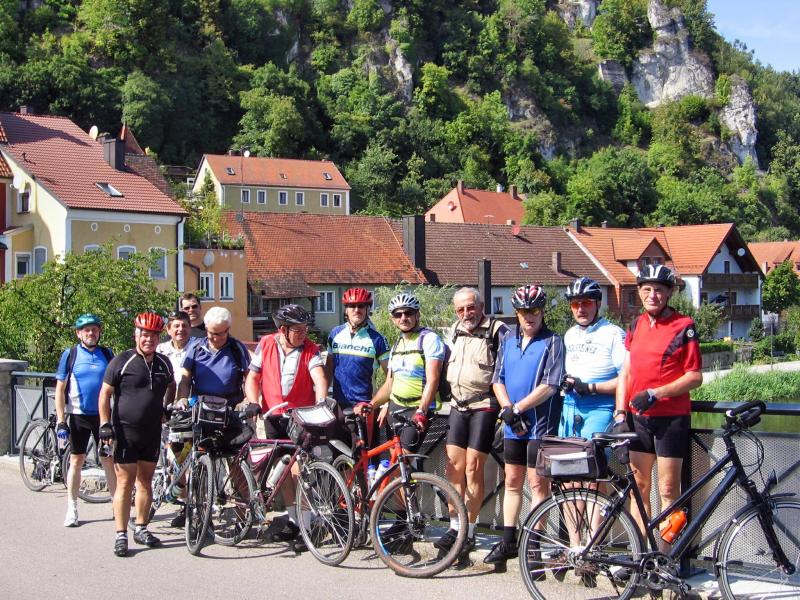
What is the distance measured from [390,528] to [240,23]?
107 metres

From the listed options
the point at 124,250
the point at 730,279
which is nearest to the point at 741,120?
the point at 730,279

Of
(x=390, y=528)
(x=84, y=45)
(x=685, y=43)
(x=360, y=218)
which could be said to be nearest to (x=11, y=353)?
(x=390, y=528)

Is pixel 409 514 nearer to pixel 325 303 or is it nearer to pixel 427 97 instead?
pixel 325 303

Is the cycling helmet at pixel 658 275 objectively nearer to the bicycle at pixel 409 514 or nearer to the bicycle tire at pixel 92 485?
the bicycle at pixel 409 514

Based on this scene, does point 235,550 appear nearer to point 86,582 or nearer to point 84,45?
point 86,582

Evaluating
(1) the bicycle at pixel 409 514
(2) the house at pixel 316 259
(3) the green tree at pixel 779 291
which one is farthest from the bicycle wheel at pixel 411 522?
(3) the green tree at pixel 779 291

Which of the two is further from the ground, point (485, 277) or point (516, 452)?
point (485, 277)

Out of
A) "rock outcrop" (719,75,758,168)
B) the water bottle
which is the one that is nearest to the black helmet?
the water bottle

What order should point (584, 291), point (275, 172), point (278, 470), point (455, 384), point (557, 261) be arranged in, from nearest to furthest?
point (584, 291), point (455, 384), point (278, 470), point (557, 261), point (275, 172)

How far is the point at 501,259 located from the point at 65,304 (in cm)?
4047

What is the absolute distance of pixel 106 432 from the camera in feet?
24.6

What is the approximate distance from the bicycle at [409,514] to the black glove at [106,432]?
1.91 meters

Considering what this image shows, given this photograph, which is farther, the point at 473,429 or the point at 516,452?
the point at 473,429

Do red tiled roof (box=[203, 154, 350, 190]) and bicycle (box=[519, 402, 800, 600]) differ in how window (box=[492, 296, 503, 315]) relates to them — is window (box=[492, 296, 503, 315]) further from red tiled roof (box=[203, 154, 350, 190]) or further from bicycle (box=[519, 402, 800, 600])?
bicycle (box=[519, 402, 800, 600])
